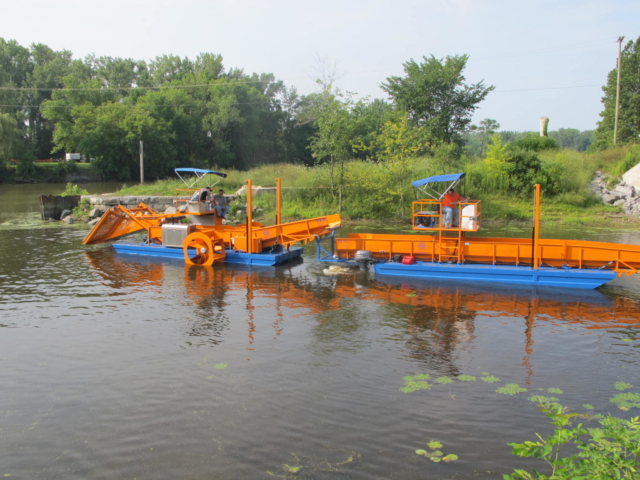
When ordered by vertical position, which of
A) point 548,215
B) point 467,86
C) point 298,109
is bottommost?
point 548,215

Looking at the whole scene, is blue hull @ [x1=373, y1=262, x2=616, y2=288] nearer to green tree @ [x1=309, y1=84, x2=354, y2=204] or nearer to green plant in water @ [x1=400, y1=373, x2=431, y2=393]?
green plant in water @ [x1=400, y1=373, x2=431, y2=393]

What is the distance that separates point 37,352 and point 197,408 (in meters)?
4.04

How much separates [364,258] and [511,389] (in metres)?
8.16

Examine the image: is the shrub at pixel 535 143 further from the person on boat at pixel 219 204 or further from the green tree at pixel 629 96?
the person on boat at pixel 219 204

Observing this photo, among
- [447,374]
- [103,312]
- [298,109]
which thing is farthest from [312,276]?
[298,109]

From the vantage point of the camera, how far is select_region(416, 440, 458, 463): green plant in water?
19.7 feet

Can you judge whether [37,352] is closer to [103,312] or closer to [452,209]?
[103,312]

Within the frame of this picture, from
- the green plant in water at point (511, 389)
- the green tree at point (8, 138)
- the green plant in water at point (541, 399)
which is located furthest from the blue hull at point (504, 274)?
the green tree at point (8, 138)

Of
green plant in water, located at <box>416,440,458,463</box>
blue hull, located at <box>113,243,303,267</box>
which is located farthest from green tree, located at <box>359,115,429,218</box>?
green plant in water, located at <box>416,440,458,463</box>

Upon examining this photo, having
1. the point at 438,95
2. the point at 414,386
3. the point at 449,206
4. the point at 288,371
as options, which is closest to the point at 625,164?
the point at 438,95

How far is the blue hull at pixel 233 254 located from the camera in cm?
1691

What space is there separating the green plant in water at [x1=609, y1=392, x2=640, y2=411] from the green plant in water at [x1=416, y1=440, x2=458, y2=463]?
2.75m

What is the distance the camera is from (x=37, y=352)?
371 inches

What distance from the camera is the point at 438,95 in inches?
1497
